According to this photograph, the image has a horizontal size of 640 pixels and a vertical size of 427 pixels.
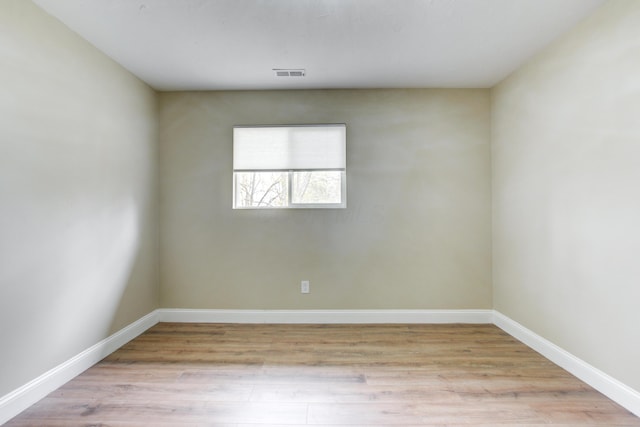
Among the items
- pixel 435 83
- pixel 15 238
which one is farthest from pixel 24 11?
pixel 435 83

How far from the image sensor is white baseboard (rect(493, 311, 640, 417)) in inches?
70.7

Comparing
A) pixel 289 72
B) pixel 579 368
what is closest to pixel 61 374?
pixel 289 72

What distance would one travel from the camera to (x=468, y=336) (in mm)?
2832

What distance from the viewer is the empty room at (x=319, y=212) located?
5.99ft

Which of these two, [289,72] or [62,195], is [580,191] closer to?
[289,72]

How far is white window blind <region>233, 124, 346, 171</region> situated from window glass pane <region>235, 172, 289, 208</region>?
3.7 inches

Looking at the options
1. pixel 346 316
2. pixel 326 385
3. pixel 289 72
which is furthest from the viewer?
pixel 346 316

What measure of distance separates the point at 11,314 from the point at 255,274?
5.96ft

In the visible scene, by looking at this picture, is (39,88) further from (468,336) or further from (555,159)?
(468,336)

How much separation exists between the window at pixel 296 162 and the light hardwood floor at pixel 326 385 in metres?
1.36

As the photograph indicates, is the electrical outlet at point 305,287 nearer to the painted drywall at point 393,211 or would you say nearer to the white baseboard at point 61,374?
the painted drywall at point 393,211

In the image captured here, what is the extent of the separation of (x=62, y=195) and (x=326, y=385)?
2.20 metres

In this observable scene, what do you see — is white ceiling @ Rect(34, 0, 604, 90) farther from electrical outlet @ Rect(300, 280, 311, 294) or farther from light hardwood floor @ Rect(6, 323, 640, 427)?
light hardwood floor @ Rect(6, 323, 640, 427)

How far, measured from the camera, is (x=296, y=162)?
10.4ft
